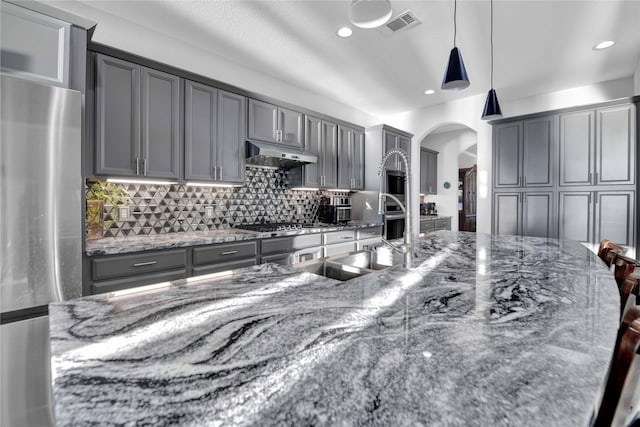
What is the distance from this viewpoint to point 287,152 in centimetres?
331

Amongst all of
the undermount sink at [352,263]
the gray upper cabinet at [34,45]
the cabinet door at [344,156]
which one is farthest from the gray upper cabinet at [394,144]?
the gray upper cabinet at [34,45]

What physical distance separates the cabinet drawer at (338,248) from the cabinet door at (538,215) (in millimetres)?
2291

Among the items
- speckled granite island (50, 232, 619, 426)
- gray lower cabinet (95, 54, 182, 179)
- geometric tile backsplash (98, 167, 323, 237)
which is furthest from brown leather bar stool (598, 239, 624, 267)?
gray lower cabinet (95, 54, 182, 179)

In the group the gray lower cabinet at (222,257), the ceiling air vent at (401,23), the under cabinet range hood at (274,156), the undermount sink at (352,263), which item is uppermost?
the ceiling air vent at (401,23)

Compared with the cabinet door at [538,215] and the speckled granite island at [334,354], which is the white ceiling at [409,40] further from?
the speckled granite island at [334,354]

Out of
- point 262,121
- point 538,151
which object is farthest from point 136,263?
point 538,151

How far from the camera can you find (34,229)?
1663mm

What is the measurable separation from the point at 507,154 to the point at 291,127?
2.96 meters

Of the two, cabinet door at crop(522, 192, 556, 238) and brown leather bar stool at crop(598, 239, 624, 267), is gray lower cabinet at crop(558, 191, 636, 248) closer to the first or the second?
cabinet door at crop(522, 192, 556, 238)

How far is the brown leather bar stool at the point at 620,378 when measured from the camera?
59 cm

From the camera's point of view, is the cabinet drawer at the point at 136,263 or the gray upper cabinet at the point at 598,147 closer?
the cabinet drawer at the point at 136,263

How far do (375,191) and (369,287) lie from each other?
11.8 feet

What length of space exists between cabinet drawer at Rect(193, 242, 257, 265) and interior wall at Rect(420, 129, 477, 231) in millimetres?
5237

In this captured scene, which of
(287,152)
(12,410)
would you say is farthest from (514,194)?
(12,410)
